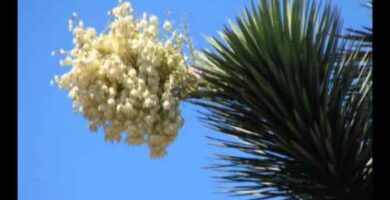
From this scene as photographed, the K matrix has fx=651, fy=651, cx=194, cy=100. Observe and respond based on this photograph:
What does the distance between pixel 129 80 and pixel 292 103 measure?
814mm

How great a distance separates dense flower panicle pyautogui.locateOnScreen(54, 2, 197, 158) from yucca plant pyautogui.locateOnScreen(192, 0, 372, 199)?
0.26 m

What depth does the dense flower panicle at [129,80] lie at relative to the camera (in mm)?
3102

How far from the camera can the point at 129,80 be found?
3133 millimetres

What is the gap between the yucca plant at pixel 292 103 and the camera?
3.04 m

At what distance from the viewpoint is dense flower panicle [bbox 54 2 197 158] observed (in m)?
3.10

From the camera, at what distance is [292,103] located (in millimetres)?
3236

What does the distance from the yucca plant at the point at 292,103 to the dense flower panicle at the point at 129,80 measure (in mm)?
257

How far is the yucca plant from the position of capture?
3.04 m

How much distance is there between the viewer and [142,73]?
126 inches
